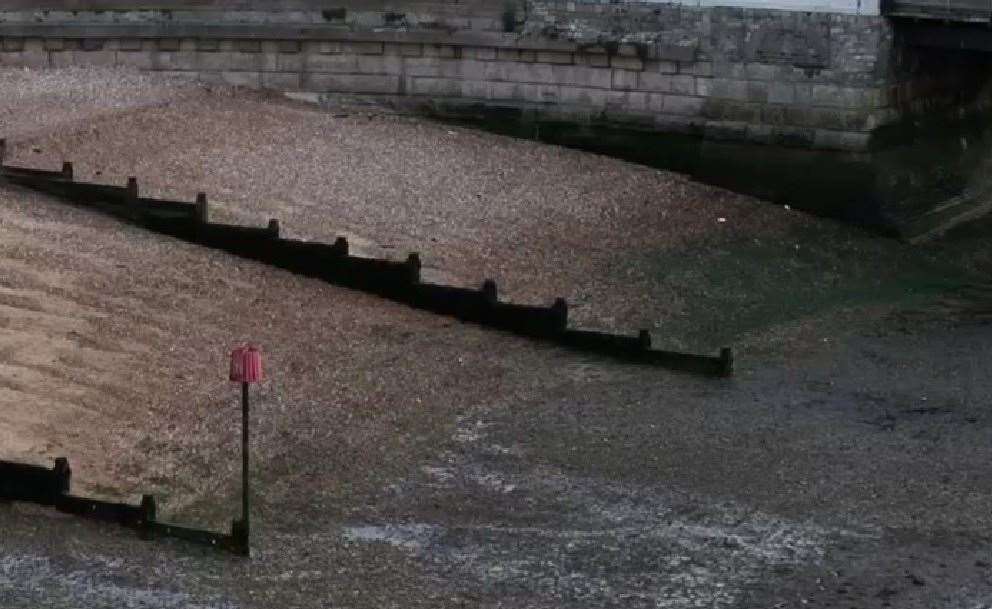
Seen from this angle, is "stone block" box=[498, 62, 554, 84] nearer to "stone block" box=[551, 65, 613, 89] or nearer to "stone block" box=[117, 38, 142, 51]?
"stone block" box=[551, 65, 613, 89]

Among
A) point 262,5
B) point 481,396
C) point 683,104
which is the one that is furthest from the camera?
point 262,5

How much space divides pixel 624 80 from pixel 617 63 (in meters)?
0.25

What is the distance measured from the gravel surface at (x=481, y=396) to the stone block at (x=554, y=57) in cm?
194

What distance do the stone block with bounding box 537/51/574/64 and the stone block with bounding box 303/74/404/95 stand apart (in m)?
2.10

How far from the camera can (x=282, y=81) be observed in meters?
26.6

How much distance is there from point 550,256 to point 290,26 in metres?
7.25

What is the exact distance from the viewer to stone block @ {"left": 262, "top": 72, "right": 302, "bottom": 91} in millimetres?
26578

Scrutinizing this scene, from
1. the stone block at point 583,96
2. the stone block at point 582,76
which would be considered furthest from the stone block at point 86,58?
the stone block at point 583,96

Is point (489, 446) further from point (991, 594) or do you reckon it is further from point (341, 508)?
point (991, 594)

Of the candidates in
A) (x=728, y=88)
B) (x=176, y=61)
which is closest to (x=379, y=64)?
(x=176, y=61)

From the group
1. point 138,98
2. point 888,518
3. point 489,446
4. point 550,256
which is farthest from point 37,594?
point 138,98

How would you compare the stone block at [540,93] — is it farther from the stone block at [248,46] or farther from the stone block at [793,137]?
the stone block at [248,46]

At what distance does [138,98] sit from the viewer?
Answer: 992 inches

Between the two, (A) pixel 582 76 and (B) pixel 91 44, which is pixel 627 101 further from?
(B) pixel 91 44
